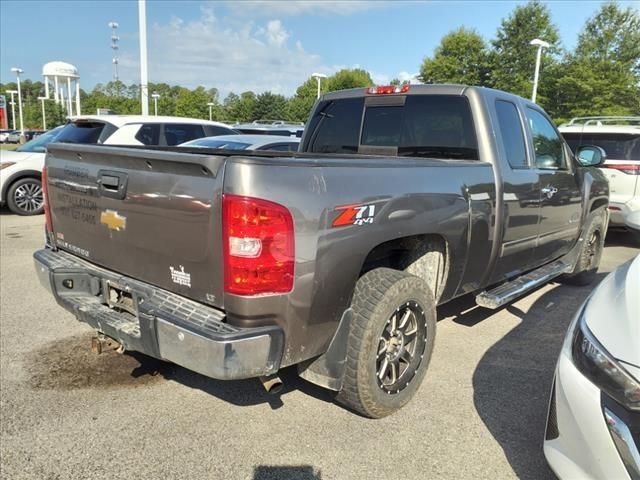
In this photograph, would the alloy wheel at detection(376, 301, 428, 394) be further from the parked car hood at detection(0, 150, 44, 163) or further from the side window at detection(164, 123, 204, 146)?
the parked car hood at detection(0, 150, 44, 163)

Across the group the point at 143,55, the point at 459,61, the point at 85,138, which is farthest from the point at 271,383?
the point at 459,61

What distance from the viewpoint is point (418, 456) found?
2.81 meters

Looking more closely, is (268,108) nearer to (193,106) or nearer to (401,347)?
(193,106)

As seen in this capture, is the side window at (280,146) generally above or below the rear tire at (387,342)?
above

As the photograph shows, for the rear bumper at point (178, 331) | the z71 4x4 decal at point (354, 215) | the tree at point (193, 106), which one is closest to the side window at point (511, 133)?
the z71 4x4 decal at point (354, 215)

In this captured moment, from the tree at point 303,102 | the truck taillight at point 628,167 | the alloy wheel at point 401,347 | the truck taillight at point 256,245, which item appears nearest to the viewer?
the truck taillight at point 256,245

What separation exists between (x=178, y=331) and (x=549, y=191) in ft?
11.6

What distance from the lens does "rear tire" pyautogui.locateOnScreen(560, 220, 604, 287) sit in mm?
5777

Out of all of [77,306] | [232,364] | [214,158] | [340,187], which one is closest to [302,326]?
[232,364]

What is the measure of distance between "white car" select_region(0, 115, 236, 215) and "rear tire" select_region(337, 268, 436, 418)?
7049mm

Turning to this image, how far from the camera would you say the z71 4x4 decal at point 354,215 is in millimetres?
2572

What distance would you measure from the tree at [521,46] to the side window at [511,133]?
1310 inches

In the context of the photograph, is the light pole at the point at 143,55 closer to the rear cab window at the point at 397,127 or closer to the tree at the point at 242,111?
the rear cab window at the point at 397,127

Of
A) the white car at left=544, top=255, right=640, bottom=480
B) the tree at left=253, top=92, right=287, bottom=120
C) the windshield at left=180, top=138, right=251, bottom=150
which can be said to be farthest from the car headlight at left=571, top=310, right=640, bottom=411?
the tree at left=253, top=92, right=287, bottom=120
